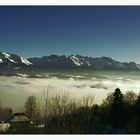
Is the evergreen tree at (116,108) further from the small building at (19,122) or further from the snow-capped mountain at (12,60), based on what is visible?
the snow-capped mountain at (12,60)

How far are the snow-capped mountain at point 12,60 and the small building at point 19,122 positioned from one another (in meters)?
1.25

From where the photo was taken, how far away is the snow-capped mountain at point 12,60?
12.2m

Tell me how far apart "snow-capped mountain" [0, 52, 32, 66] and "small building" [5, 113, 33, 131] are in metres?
1.25

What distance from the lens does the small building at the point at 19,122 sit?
12153 mm

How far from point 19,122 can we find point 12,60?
159 centimetres

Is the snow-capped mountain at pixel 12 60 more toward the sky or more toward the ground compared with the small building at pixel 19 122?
more toward the sky

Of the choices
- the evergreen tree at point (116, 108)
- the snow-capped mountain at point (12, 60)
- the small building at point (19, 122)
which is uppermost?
the snow-capped mountain at point (12, 60)

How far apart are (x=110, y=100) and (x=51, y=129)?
183 centimetres

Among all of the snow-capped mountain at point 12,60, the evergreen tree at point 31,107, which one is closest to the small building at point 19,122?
the evergreen tree at point 31,107

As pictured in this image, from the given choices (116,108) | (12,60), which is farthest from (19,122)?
(116,108)

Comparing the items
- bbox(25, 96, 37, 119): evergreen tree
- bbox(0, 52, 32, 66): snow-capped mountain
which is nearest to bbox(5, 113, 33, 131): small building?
bbox(25, 96, 37, 119): evergreen tree

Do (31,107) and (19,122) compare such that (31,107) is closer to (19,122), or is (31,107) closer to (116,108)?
(19,122)

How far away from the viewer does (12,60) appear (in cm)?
1230

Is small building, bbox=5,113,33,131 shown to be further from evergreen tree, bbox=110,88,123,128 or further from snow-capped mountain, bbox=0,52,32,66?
evergreen tree, bbox=110,88,123,128
